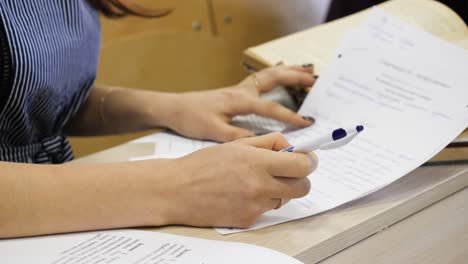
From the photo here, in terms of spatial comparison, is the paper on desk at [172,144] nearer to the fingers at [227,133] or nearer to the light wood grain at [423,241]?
the fingers at [227,133]

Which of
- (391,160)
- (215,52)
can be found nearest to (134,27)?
(215,52)

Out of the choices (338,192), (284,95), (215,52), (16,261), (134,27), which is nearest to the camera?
(16,261)

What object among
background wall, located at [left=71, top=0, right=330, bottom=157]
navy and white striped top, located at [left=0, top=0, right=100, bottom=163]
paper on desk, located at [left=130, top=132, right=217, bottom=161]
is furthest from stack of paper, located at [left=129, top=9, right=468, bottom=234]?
background wall, located at [left=71, top=0, right=330, bottom=157]

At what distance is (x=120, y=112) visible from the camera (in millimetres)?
1004

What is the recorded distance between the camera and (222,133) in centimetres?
87

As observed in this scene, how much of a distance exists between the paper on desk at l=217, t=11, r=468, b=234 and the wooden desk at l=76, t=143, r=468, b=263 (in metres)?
0.02

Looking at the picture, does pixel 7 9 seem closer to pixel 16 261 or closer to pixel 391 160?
pixel 16 261

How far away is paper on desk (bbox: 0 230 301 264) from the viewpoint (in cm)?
60

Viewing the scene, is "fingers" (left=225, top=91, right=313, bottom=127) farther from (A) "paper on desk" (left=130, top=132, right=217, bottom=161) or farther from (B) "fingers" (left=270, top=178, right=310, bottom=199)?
(B) "fingers" (left=270, top=178, right=310, bottom=199)

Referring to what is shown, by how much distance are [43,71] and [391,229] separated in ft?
1.48

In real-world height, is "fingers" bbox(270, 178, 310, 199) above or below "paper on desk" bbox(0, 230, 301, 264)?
above

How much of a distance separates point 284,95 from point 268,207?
0.35 metres

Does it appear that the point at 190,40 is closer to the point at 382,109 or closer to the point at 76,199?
the point at 382,109

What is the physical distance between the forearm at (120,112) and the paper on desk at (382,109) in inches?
7.3
